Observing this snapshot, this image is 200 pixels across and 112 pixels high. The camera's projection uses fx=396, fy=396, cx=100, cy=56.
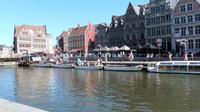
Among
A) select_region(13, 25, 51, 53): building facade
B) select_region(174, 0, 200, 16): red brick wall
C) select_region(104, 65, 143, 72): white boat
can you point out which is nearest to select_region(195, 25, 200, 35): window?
select_region(174, 0, 200, 16): red brick wall

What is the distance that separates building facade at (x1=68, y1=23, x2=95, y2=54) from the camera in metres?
133

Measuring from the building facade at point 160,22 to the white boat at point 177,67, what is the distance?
25294 millimetres

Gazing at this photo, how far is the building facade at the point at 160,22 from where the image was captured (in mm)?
88250

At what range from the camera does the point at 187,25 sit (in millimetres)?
83438

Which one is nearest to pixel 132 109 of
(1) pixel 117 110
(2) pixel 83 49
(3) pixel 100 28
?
(1) pixel 117 110

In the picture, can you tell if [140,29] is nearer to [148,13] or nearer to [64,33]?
[148,13]

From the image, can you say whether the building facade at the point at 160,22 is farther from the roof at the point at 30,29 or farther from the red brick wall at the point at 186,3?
the roof at the point at 30,29

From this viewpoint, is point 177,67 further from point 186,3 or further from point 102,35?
point 102,35

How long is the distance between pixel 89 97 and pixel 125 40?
76058mm

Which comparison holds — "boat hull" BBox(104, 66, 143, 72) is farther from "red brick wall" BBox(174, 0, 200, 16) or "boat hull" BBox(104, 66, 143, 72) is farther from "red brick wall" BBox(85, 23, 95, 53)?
"red brick wall" BBox(85, 23, 95, 53)

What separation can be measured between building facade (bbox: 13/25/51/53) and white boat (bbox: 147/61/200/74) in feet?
334

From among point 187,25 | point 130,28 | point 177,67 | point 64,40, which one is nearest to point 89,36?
point 64,40

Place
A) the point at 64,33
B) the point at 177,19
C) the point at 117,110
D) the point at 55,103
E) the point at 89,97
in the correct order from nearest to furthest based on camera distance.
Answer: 1. the point at 117,110
2. the point at 55,103
3. the point at 89,97
4. the point at 177,19
5. the point at 64,33

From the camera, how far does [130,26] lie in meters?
103
